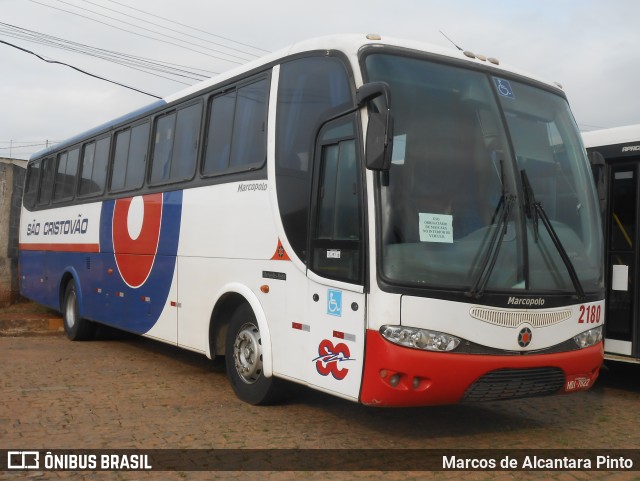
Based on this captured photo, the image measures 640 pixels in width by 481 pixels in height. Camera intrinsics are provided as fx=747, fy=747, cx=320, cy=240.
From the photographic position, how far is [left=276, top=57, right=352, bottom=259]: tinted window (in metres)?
6.34

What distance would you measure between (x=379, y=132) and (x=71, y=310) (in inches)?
361

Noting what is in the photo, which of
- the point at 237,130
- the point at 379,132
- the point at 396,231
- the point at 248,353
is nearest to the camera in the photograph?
the point at 379,132

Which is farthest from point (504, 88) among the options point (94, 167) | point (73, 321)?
point (73, 321)

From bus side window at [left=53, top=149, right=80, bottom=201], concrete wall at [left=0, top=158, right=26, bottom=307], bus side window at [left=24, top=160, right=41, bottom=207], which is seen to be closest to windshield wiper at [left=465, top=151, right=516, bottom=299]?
bus side window at [left=53, top=149, right=80, bottom=201]

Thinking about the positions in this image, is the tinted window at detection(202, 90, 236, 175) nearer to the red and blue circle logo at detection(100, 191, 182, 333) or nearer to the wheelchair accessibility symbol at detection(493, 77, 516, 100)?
the red and blue circle logo at detection(100, 191, 182, 333)

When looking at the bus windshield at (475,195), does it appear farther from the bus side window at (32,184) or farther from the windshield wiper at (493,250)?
the bus side window at (32,184)

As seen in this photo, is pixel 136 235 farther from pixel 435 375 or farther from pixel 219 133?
pixel 435 375

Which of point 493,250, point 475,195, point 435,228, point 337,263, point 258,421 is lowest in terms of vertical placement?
point 258,421

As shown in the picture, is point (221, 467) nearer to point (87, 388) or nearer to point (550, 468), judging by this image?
point (550, 468)

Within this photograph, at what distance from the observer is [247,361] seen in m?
7.43

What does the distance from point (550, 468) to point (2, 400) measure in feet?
17.6

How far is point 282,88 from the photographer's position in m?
7.10

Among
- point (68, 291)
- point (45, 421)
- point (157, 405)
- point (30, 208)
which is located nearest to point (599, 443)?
point (157, 405)

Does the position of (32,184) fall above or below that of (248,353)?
above
